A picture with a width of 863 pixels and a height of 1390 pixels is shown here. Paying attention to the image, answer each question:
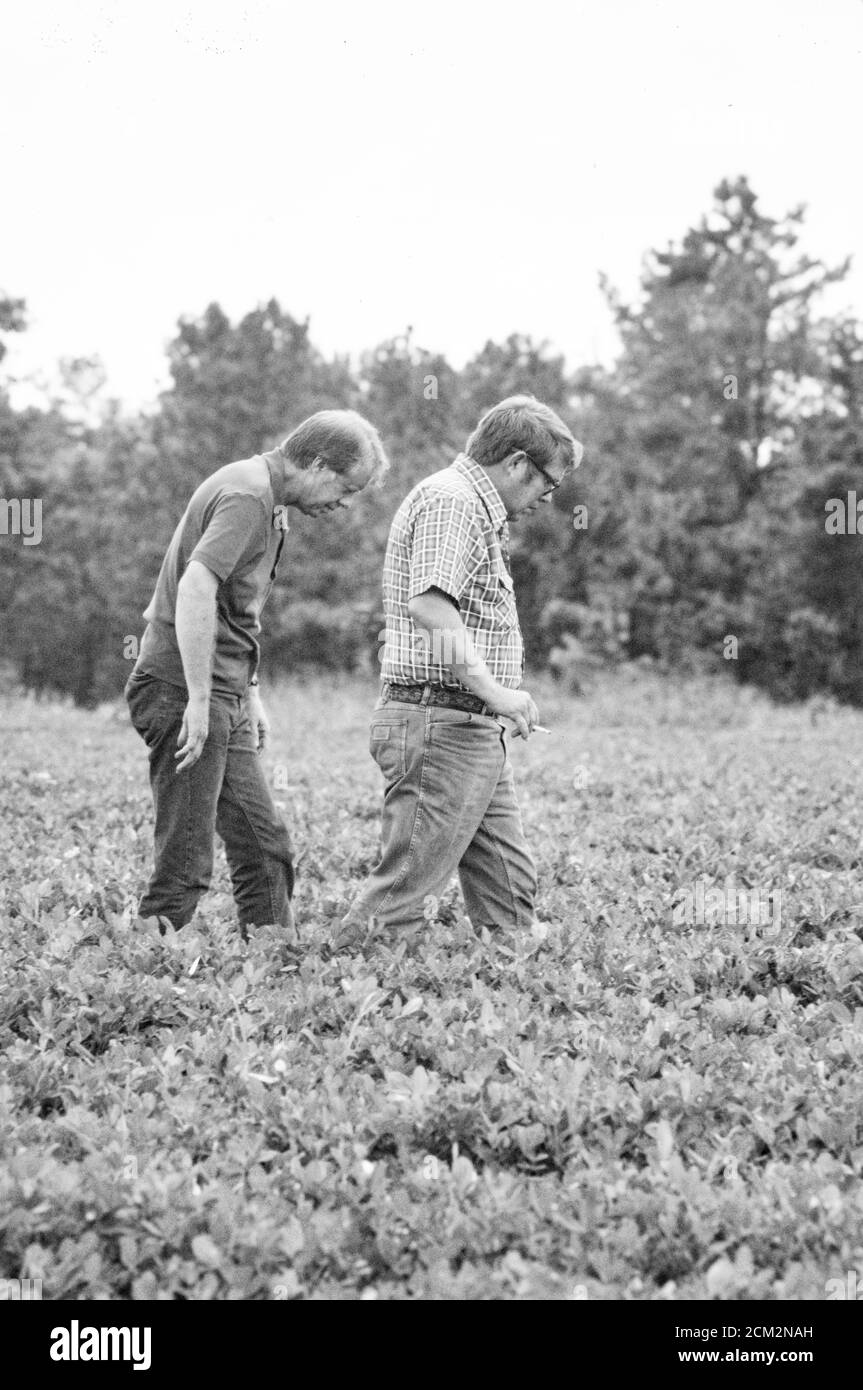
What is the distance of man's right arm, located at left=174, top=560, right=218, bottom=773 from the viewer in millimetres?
4398

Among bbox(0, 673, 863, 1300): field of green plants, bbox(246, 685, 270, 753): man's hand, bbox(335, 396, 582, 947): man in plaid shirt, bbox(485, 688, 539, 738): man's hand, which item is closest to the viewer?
bbox(0, 673, 863, 1300): field of green plants

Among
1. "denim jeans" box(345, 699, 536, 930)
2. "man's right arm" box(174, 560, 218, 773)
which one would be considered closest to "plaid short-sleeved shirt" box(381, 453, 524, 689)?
"denim jeans" box(345, 699, 536, 930)

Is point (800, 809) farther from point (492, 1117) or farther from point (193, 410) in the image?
point (193, 410)

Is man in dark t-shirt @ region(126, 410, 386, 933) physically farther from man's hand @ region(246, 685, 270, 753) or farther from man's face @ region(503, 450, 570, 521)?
man's face @ region(503, 450, 570, 521)

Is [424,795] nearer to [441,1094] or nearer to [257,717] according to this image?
[257,717]

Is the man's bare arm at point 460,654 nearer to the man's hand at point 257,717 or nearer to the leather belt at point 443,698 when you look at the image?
the leather belt at point 443,698

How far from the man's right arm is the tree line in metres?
20.0

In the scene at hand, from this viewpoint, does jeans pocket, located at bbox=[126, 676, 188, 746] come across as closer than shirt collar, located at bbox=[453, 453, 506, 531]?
No

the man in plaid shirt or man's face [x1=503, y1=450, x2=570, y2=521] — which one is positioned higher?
man's face [x1=503, y1=450, x2=570, y2=521]

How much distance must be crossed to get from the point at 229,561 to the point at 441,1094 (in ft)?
6.08

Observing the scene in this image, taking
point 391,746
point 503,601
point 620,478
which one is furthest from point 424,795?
point 620,478

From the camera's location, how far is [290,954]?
15.4 feet

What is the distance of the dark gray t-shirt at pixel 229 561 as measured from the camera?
445 centimetres

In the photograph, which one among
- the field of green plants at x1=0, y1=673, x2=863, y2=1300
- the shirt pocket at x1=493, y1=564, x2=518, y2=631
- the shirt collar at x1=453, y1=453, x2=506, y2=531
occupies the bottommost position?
the field of green plants at x1=0, y1=673, x2=863, y2=1300
